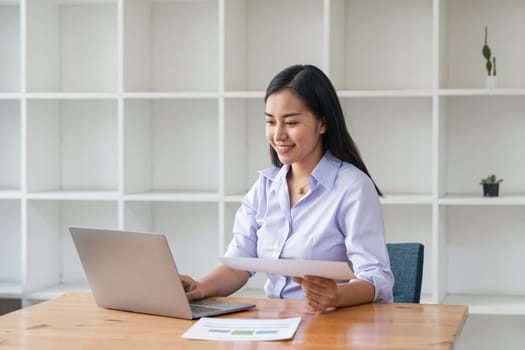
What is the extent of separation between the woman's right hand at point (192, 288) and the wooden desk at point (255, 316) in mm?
162

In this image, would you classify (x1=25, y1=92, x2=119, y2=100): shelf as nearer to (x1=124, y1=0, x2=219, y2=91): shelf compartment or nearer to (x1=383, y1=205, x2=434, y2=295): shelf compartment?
(x1=124, y1=0, x2=219, y2=91): shelf compartment

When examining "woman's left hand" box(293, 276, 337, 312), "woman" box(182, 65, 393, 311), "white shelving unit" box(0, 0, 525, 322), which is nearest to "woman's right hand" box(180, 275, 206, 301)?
"woman" box(182, 65, 393, 311)

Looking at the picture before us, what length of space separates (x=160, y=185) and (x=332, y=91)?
1812mm

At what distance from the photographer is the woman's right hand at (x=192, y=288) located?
8.11 ft

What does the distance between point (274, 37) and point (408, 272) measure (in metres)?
1.72

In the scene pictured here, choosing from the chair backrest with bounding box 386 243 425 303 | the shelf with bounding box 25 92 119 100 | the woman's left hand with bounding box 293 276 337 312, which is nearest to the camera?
the woman's left hand with bounding box 293 276 337 312

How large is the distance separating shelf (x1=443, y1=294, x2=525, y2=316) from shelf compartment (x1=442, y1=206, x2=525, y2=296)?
2.4 inches

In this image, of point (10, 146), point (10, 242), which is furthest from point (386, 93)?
point (10, 242)

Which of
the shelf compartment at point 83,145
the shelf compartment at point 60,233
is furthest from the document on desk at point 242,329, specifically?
the shelf compartment at point 83,145

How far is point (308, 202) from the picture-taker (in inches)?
106

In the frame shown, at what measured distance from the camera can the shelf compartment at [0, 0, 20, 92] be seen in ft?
14.5

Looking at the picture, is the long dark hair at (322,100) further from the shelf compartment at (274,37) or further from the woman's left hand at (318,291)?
the shelf compartment at (274,37)

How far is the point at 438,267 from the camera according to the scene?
12.3 feet

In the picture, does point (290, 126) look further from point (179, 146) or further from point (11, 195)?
point (11, 195)
